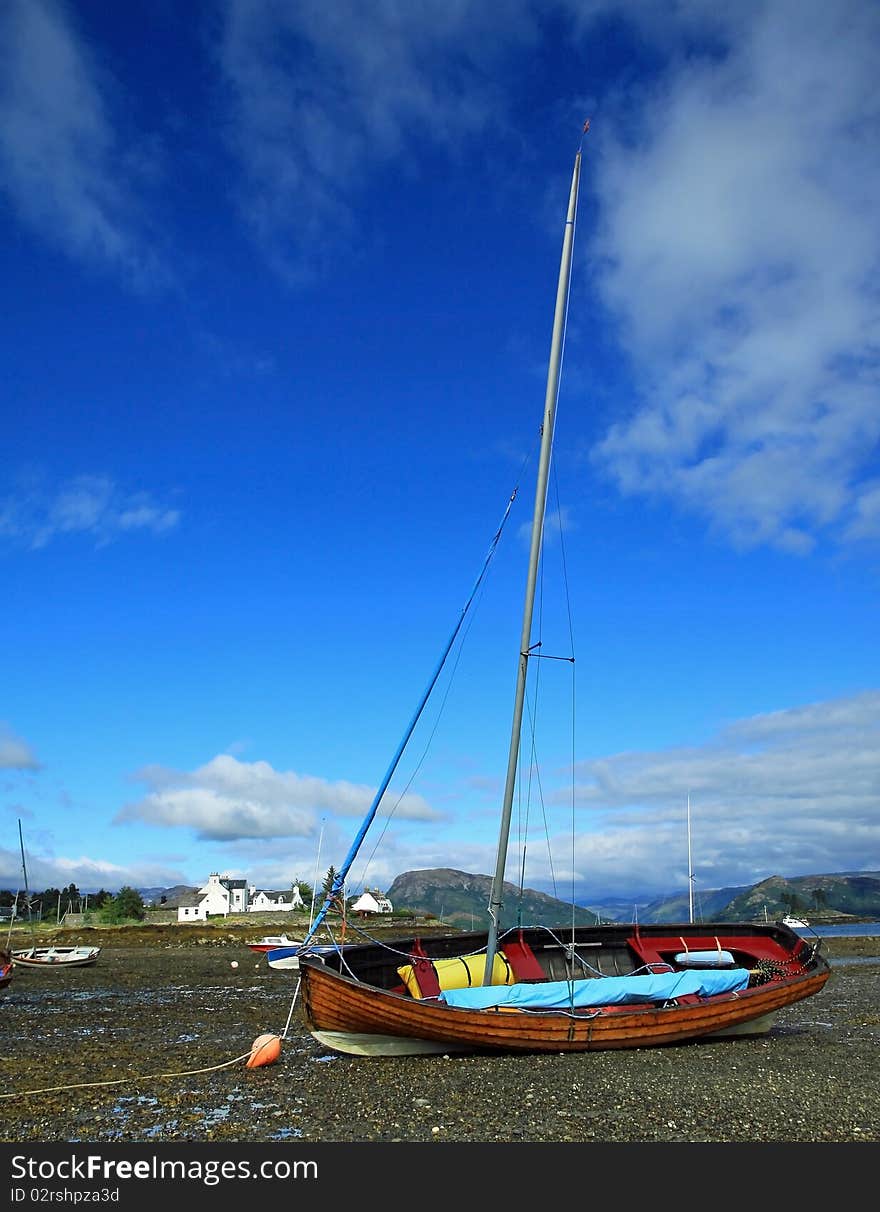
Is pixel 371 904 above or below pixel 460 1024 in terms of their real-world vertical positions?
below

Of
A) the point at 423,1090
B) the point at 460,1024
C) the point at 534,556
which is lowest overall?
the point at 423,1090

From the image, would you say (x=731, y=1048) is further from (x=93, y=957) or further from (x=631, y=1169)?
(x=93, y=957)

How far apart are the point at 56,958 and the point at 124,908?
59507 mm

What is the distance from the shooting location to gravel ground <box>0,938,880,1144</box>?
1328 centimetres

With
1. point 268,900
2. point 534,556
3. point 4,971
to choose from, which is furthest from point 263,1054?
point 268,900

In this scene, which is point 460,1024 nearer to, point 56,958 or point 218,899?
point 56,958

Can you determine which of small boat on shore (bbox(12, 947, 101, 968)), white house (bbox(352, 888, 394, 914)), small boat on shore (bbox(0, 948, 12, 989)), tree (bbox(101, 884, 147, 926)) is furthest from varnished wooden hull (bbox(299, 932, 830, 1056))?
white house (bbox(352, 888, 394, 914))

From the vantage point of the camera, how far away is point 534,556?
21.7 metres

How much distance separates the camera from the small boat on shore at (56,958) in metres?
57.8

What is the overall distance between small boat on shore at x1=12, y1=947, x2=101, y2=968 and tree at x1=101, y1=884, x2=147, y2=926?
50.0m

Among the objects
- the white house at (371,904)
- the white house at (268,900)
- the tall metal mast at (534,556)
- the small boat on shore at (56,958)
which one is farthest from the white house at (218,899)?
the tall metal mast at (534,556)

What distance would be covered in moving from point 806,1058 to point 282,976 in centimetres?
3692

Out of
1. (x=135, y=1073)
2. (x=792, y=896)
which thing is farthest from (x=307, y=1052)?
(x=792, y=896)

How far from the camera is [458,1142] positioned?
12570 millimetres
